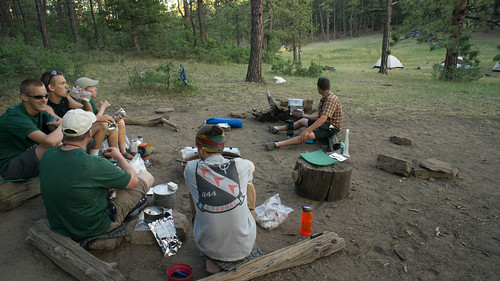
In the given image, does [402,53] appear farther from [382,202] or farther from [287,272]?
[287,272]

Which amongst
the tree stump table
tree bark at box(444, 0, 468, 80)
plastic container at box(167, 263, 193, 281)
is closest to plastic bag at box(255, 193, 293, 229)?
the tree stump table

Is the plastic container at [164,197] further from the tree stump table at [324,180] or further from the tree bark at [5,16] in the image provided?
the tree bark at [5,16]

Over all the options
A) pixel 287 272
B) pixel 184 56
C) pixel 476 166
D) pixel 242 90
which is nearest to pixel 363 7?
pixel 184 56

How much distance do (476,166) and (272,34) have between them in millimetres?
21392

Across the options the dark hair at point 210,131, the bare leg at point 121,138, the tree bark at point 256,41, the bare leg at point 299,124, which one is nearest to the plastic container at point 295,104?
the bare leg at point 299,124

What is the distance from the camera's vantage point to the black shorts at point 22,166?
354cm

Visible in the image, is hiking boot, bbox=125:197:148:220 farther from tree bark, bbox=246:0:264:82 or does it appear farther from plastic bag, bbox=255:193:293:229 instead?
tree bark, bbox=246:0:264:82

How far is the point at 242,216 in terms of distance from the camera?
8.36 feet

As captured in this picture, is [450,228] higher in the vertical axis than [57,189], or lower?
lower

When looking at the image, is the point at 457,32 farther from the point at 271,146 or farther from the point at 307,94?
the point at 271,146

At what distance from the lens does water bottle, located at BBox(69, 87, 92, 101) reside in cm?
467

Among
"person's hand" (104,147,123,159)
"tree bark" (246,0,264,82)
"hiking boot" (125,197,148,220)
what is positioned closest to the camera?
"person's hand" (104,147,123,159)

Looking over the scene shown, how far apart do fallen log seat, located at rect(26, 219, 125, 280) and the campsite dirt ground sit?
5.2 inches

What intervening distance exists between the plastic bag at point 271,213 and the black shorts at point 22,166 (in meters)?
2.69
